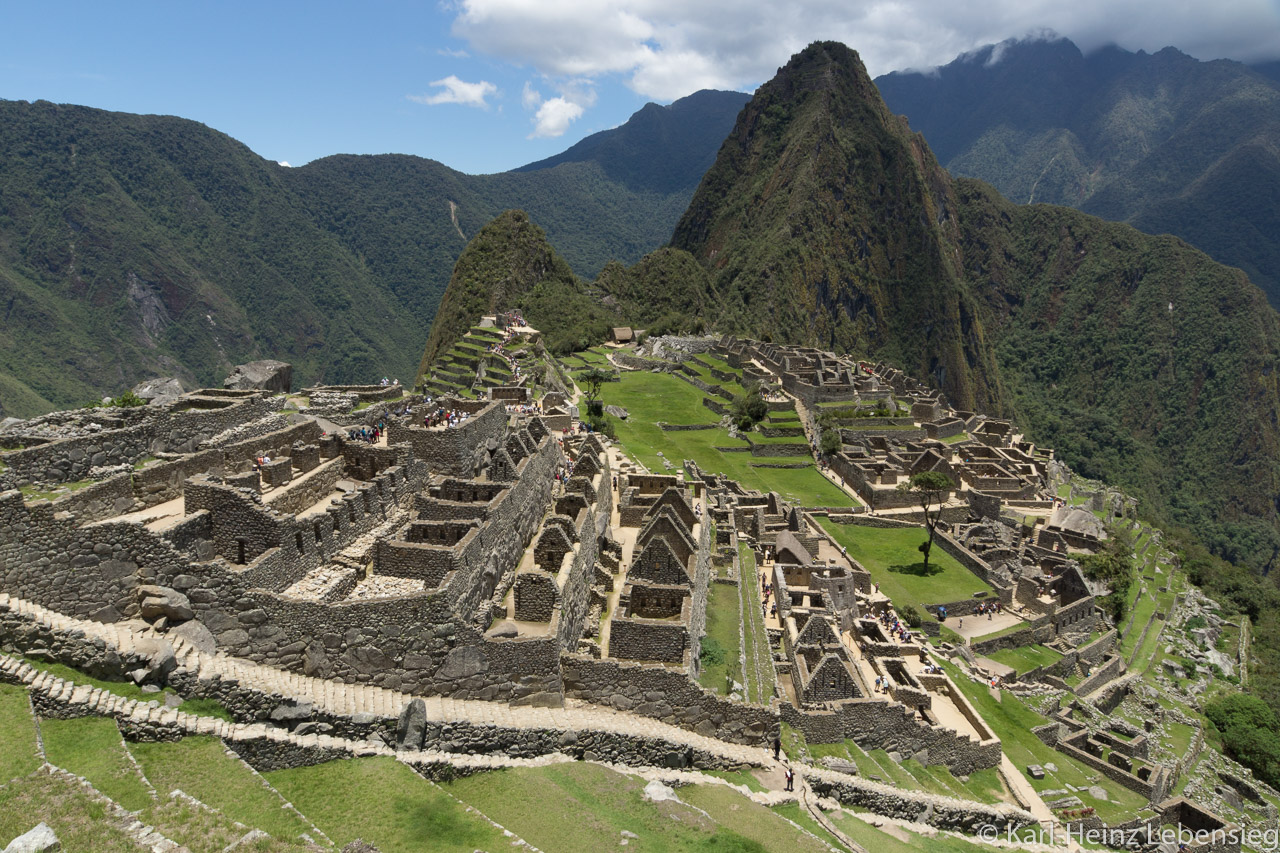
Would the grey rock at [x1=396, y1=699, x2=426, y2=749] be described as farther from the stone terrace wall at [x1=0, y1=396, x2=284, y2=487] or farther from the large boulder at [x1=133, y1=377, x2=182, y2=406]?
the large boulder at [x1=133, y1=377, x2=182, y2=406]

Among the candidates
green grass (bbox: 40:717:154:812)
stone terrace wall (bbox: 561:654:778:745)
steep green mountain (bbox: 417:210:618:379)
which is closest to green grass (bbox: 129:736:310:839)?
green grass (bbox: 40:717:154:812)

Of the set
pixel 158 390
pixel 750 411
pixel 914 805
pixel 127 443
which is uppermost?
pixel 158 390

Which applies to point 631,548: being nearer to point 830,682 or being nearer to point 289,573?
point 830,682

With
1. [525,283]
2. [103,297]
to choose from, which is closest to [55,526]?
[525,283]

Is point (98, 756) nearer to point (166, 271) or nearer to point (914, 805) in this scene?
point (914, 805)

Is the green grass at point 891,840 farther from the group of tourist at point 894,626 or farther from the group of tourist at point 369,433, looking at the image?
the group of tourist at point 369,433

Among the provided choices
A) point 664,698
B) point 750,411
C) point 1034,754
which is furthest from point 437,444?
point 750,411

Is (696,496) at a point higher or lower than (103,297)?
lower
